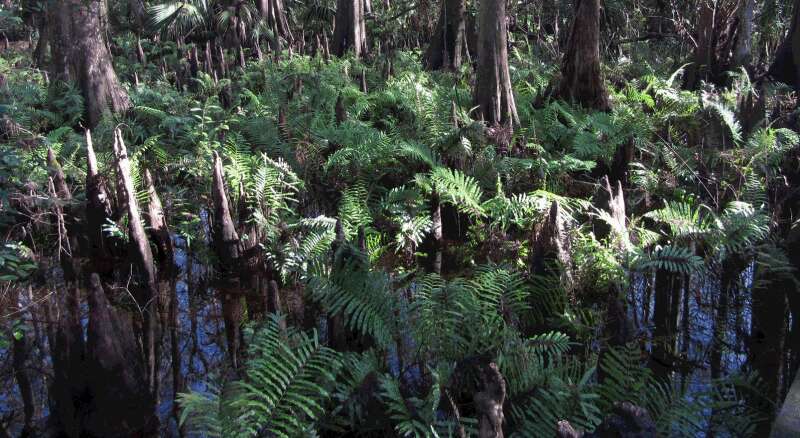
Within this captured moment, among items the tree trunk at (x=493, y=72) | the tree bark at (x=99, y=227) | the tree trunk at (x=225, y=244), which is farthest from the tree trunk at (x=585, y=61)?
the tree bark at (x=99, y=227)

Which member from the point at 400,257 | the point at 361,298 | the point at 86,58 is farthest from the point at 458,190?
the point at 86,58

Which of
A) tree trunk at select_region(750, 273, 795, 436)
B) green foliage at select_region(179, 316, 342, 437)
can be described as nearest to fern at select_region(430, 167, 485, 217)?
tree trunk at select_region(750, 273, 795, 436)

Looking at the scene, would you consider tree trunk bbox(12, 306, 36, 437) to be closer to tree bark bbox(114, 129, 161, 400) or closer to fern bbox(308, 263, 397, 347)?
tree bark bbox(114, 129, 161, 400)

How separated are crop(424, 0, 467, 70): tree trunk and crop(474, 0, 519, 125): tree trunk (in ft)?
14.0

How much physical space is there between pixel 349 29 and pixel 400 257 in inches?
411

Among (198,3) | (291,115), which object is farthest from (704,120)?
(198,3)

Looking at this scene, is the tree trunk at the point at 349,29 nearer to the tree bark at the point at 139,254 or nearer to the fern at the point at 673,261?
the tree bark at the point at 139,254

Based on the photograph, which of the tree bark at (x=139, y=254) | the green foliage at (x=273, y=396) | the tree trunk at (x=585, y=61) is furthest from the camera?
the tree trunk at (x=585, y=61)

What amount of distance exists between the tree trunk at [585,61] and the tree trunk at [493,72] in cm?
104

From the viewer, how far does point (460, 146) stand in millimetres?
6859

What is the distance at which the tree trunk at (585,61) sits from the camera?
350 inches

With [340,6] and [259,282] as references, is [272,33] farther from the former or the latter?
[259,282]

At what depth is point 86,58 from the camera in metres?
8.77

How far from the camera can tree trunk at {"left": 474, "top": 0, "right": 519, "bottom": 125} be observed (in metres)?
8.40
